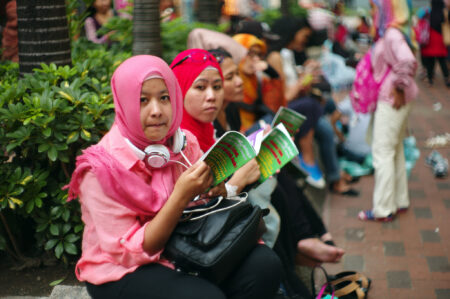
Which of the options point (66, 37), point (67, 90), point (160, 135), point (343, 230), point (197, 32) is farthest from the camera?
point (343, 230)

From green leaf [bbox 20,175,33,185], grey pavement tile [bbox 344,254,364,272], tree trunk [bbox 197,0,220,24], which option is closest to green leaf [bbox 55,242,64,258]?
green leaf [bbox 20,175,33,185]

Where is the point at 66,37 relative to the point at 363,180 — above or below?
above

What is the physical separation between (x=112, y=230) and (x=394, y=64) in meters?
3.58

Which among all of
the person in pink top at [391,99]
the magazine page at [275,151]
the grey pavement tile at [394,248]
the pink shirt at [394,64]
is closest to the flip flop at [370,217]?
the person in pink top at [391,99]

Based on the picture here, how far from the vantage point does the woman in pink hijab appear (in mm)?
2438

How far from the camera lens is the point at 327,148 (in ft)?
21.9

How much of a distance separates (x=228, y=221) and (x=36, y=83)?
173 cm

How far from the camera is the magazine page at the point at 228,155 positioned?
2502mm

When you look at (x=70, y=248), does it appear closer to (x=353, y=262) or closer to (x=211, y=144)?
(x=211, y=144)

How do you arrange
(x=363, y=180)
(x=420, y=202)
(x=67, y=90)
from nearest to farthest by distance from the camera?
(x=67, y=90) → (x=420, y=202) → (x=363, y=180)

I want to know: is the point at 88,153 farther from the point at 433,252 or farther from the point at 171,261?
the point at 433,252

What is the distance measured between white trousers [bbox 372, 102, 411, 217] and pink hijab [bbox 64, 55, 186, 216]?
3199 millimetres

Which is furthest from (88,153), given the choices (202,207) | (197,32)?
(197,32)

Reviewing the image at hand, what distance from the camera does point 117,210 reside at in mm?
2449
